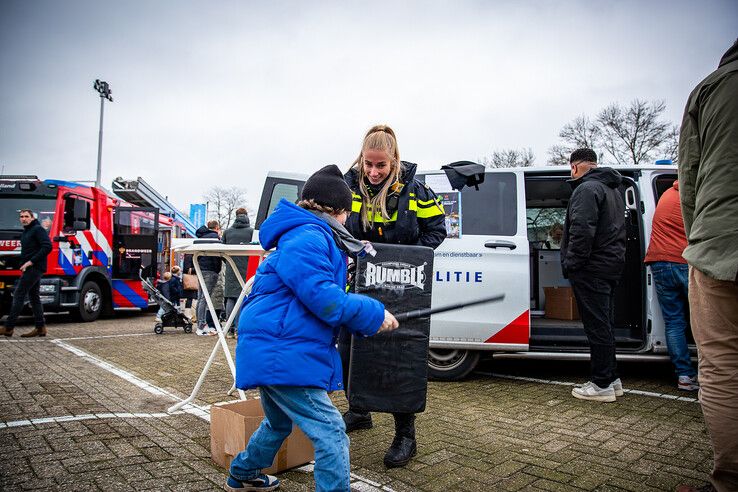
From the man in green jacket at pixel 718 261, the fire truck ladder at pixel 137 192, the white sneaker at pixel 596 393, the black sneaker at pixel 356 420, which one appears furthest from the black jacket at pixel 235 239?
the fire truck ladder at pixel 137 192

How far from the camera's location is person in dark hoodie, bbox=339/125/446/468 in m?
2.98

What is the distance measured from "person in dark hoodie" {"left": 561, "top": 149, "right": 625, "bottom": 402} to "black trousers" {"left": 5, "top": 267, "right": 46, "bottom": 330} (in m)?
7.66

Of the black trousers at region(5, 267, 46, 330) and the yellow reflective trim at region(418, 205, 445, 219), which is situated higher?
the yellow reflective trim at region(418, 205, 445, 219)

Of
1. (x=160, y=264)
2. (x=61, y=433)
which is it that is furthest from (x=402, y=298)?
(x=160, y=264)

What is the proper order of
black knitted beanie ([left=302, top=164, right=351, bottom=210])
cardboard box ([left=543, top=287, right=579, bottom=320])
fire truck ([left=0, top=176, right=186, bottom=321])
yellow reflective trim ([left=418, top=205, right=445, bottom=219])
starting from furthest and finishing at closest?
fire truck ([left=0, top=176, right=186, bottom=321])
cardboard box ([left=543, top=287, right=579, bottom=320])
yellow reflective trim ([left=418, top=205, right=445, bottom=219])
black knitted beanie ([left=302, top=164, right=351, bottom=210])

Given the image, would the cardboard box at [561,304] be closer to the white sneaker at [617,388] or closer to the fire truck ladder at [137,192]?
the white sneaker at [617,388]

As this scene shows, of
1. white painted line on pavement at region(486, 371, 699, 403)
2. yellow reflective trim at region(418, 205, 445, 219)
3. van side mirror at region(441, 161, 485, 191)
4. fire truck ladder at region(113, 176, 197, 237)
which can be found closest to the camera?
yellow reflective trim at region(418, 205, 445, 219)

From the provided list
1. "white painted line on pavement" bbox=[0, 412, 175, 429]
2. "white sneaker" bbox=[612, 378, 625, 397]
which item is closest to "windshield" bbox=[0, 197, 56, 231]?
"white painted line on pavement" bbox=[0, 412, 175, 429]

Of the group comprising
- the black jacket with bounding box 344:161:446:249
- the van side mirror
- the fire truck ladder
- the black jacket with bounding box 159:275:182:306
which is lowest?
the black jacket with bounding box 159:275:182:306

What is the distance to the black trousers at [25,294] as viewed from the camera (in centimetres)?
752

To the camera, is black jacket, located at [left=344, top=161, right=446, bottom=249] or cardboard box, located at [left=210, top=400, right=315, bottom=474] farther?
black jacket, located at [left=344, top=161, right=446, bottom=249]

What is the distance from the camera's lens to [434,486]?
2.41 m

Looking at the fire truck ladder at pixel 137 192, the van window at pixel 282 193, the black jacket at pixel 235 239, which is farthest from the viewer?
the fire truck ladder at pixel 137 192

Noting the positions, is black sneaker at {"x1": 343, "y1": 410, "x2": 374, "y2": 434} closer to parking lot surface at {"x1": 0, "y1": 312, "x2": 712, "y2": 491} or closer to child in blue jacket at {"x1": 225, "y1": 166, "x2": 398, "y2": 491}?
parking lot surface at {"x1": 0, "y1": 312, "x2": 712, "y2": 491}
